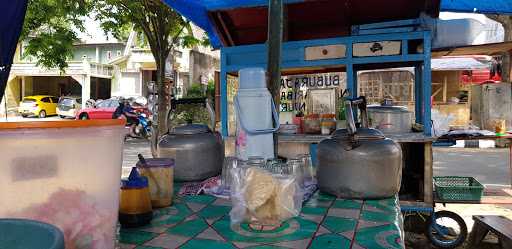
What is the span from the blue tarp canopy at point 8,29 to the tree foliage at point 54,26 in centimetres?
707

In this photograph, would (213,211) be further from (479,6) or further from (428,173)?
(479,6)

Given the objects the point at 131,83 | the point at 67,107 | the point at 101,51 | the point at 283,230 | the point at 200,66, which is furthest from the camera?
the point at 101,51

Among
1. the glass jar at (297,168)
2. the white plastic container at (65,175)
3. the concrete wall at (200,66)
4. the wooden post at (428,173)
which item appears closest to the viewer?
the white plastic container at (65,175)

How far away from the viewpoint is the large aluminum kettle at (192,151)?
6.31ft

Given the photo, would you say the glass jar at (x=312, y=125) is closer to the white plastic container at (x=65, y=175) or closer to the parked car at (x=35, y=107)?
the white plastic container at (x=65, y=175)

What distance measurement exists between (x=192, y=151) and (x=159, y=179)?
0.47m

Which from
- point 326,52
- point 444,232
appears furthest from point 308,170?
point 444,232

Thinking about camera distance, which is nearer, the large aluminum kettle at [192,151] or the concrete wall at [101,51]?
the large aluminum kettle at [192,151]

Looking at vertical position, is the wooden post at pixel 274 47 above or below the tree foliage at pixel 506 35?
below

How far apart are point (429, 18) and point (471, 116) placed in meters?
10.2

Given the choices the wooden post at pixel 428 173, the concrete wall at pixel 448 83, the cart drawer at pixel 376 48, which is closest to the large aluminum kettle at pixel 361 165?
the wooden post at pixel 428 173

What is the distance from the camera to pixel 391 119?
2.82 m

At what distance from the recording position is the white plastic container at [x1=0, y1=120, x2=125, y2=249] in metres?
0.77

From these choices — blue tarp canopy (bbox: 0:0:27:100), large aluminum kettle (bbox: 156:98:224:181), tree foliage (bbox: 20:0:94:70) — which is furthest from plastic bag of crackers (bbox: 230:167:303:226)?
tree foliage (bbox: 20:0:94:70)
